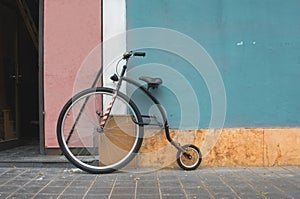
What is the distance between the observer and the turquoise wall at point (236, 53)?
15.9ft

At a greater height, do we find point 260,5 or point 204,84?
point 260,5

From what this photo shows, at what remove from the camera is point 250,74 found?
15.9 ft

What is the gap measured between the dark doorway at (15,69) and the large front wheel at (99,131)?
1.50 m

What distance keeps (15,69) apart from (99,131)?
261cm

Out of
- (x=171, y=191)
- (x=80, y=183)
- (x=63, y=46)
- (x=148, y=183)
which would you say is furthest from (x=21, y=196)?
(x=63, y=46)

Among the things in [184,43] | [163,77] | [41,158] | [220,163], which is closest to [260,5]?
[184,43]

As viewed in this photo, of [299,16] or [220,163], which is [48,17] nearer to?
[220,163]

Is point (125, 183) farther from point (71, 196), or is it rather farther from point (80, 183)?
point (71, 196)

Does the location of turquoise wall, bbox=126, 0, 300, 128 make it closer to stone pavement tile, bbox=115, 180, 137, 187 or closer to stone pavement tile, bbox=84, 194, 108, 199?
stone pavement tile, bbox=115, 180, 137, 187

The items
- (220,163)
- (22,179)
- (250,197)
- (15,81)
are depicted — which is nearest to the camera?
(250,197)

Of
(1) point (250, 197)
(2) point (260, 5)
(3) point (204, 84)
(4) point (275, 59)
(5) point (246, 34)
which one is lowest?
(1) point (250, 197)

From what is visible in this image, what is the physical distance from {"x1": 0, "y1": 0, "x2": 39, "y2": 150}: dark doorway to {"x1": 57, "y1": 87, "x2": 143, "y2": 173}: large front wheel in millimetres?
1501

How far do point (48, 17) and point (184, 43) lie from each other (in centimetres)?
195

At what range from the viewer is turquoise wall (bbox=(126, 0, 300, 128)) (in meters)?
4.83
